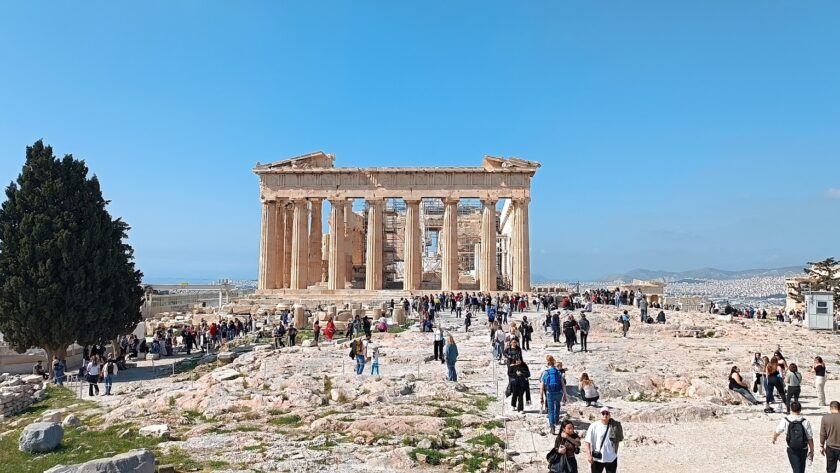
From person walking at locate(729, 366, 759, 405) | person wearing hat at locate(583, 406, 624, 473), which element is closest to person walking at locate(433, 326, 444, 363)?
person walking at locate(729, 366, 759, 405)

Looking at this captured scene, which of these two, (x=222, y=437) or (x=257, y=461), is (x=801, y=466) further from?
(x=222, y=437)

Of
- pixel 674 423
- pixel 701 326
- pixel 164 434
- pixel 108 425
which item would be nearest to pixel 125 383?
pixel 108 425

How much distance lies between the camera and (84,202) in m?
28.9

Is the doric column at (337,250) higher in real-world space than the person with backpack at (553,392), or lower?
higher

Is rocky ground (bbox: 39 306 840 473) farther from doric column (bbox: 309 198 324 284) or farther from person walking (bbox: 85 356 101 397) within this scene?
doric column (bbox: 309 198 324 284)

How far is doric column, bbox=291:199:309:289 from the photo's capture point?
162ft

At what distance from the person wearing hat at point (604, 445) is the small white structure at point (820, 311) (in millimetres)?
31198

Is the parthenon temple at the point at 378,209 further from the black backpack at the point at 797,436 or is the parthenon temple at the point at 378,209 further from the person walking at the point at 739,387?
the black backpack at the point at 797,436

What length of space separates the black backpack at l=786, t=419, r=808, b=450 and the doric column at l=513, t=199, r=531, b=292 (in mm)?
38318

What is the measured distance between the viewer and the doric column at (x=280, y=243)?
5044cm

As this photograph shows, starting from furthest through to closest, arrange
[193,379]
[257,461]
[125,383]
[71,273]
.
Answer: [71,273]
[125,383]
[193,379]
[257,461]

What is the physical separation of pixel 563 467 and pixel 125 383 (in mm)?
20190

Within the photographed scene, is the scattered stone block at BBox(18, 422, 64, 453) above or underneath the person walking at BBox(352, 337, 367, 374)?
underneath

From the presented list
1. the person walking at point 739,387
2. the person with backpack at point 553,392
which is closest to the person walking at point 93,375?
the person with backpack at point 553,392
